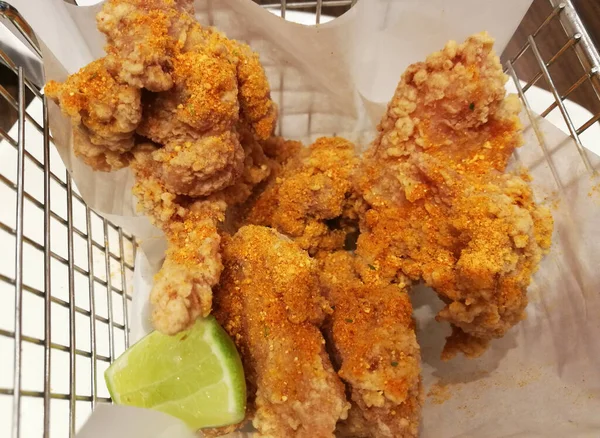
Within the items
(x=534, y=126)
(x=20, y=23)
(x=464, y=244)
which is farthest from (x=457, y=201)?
(x=20, y=23)

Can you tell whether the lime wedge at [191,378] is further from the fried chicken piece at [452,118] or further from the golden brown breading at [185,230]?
the fried chicken piece at [452,118]

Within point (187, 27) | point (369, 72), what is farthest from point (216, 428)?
point (369, 72)

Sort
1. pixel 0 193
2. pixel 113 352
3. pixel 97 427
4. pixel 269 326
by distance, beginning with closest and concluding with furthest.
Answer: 1. pixel 97 427
2. pixel 269 326
3. pixel 113 352
4. pixel 0 193

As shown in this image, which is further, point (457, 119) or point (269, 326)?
point (457, 119)

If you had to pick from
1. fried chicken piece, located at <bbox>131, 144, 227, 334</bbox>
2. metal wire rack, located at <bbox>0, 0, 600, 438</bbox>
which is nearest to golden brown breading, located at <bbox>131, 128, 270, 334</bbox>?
fried chicken piece, located at <bbox>131, 144, 227, 334</bbox>

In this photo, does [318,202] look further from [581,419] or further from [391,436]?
[581,419]

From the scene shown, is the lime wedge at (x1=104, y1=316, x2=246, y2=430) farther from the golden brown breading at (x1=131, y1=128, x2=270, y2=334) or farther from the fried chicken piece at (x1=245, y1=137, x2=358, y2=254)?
the fried chicken piece at (x1=245, y1=137, x2=358, y2=254)

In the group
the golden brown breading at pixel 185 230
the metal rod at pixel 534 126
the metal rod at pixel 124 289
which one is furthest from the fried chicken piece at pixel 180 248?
the metal rod at pixel 534 126
